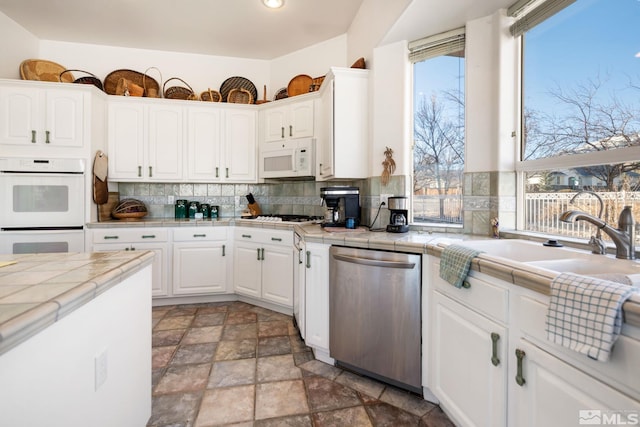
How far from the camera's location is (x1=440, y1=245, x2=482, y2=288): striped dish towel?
134 centimetres

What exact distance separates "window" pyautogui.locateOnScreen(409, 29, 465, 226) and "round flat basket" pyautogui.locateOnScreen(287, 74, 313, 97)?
1329mm

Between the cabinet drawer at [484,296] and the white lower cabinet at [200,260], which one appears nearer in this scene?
the cabinet drawer at [484,296]

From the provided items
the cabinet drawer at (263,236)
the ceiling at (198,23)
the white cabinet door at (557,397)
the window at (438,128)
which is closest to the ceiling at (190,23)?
the ceiling at (198,23)

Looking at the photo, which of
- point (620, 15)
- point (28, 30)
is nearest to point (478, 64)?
point (620, 15)

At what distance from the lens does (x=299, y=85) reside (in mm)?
3514

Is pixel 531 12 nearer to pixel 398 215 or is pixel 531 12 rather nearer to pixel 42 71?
pixel 398 215

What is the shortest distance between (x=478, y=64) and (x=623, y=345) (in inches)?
78.3

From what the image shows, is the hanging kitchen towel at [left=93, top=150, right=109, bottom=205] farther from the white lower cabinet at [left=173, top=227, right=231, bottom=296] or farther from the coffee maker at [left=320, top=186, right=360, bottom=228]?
the coffee maker at [left=320, top=186, right=360, bottom=228]

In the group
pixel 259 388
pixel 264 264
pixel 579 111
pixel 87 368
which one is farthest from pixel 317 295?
pixel 579 111

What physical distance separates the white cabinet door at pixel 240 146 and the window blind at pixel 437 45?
1.93m

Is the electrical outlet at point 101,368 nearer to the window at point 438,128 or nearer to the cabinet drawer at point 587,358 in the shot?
the cabinet drawer at point 587,358

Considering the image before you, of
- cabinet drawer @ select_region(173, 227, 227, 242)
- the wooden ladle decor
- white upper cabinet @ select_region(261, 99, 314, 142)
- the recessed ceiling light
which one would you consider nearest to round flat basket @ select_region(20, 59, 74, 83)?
cabinet drawer @ select_region(173, 227, 227, 242)

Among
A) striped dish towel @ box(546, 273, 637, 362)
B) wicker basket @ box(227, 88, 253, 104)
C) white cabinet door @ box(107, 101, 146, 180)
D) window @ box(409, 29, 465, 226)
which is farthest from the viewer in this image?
wicker basket @ box(227, 88, 253, 104)

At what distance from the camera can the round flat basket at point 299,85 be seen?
348 centimetres
